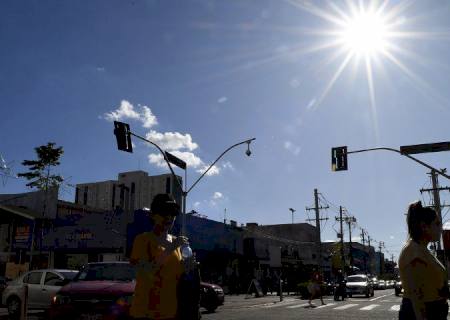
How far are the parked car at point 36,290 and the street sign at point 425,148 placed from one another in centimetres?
1274

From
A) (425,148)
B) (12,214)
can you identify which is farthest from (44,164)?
(425,148)

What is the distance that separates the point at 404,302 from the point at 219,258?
135ft

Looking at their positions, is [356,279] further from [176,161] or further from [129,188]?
[129,188]

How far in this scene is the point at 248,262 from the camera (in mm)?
50031

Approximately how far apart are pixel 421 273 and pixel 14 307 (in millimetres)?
13650

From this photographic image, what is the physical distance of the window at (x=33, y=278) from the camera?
14.2 meters

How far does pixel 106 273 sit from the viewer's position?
887 cm

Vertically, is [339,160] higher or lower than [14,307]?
higher

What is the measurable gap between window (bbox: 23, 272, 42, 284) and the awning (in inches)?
886

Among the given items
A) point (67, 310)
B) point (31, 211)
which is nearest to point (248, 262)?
point (31, 211)

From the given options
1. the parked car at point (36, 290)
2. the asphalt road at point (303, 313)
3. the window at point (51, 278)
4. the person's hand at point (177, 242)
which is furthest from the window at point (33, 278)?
the person's hand at point (177, 242)

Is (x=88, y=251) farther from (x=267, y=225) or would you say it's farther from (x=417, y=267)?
(x=267, y=225)

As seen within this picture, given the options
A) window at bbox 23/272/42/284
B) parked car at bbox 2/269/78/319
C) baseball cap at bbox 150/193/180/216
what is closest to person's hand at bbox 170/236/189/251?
baseball cap at bbox 150/193/180/216

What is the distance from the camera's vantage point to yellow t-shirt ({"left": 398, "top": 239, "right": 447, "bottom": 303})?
3.28 metres
